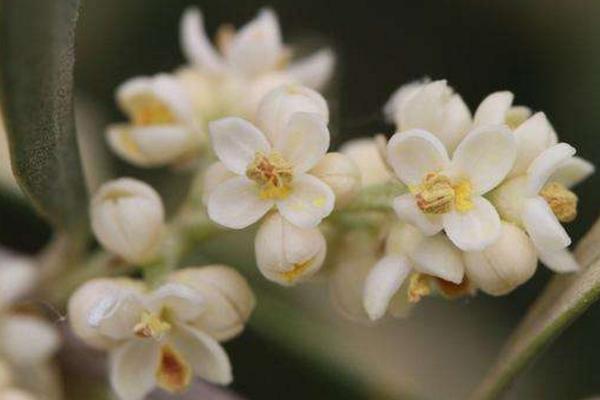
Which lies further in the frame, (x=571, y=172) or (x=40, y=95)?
(x=571, y=172)

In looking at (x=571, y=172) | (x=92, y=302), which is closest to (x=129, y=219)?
(x=92, y=302)

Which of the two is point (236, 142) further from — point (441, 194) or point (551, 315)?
point (551, 315)

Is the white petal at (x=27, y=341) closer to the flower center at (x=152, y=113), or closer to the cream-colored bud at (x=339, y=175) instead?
the flower center at (x=152, y=113)

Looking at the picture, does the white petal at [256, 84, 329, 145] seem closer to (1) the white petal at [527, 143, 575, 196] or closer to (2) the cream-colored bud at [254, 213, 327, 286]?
(2) the cream-colored bud at [254, 213, 327, 286]

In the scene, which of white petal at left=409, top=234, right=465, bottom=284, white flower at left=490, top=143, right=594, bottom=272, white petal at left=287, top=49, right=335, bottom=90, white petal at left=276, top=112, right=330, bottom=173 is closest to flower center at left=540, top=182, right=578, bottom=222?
white flower at left=490, top=143, right=594, bottom=272

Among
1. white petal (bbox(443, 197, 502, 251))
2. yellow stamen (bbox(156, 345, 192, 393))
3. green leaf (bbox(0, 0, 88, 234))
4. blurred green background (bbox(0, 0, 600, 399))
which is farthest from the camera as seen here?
blurred green background (bbox(0, 0, 600, 399))

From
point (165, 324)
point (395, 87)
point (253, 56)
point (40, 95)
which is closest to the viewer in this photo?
point (40, 95)
